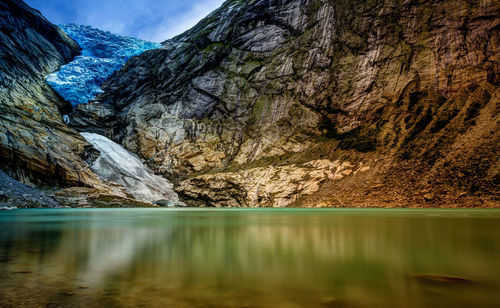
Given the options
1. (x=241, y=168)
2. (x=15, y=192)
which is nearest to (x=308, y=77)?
(x=241, y=168)

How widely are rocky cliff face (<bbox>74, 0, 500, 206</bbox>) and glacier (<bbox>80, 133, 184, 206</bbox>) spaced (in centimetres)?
253

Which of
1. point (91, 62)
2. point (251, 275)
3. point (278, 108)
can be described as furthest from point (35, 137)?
point (251, 275)

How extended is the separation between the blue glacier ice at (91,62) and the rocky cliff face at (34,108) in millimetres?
2652

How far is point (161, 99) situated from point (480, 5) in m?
62.2

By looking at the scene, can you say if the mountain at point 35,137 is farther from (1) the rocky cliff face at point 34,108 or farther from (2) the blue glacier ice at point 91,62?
(2) the blue glacier ice at point 91,62

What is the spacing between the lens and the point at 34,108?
57000 millimetres

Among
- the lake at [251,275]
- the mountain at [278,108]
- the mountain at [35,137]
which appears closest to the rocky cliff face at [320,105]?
the mountain at [278,108]

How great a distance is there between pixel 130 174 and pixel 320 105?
37.6m

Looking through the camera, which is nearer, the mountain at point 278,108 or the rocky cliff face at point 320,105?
the rocky cliff face at point 320,105

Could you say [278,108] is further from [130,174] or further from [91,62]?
[91,62]

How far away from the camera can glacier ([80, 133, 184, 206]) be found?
5525cm

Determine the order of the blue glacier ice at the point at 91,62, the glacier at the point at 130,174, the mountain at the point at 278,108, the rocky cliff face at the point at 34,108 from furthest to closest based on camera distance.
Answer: the blue glacier ice at the point at 91,62 → the glacier at the point at 130,174 → the rocky cliff face at the point at 34,108 → the mountain at the point at 278,108

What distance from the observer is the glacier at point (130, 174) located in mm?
55247

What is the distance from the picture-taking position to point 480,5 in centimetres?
4725
